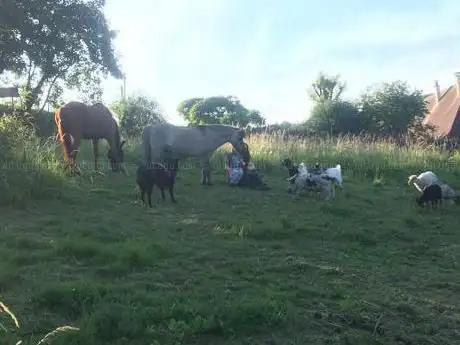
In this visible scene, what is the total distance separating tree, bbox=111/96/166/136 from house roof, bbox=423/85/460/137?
14.9 m

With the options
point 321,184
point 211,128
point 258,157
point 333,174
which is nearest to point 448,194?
point 333,174

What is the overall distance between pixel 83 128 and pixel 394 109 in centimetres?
1819

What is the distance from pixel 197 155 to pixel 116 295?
24.4ft

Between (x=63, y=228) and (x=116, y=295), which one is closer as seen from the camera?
(x=116, y=295)

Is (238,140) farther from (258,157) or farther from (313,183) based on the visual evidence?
(258,157)

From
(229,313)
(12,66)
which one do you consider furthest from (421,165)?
(12,66)

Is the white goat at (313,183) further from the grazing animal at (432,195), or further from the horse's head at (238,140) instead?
the horse's head at (238,140)

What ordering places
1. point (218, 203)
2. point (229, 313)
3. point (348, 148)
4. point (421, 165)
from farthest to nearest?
point (348, 148) < point (421, 165) < point (218, 203) < point (229, 313)

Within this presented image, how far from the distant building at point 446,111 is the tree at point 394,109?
253cm

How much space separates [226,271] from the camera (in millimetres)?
5098

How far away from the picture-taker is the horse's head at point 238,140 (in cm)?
1177

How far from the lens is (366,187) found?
12266mm

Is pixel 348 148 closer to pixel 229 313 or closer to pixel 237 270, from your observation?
pixel 237 270

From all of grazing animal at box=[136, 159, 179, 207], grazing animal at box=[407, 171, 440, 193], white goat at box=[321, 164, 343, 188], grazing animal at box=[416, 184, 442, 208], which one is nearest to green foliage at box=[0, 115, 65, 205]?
grazing animal at box=[136, 159, 179, 207]
